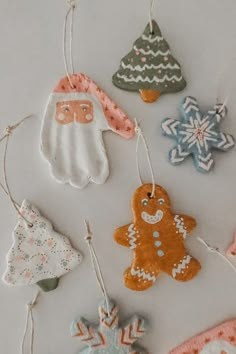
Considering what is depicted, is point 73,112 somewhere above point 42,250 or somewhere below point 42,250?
above

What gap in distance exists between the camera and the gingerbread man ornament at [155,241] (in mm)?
760

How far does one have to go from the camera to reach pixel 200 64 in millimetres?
842

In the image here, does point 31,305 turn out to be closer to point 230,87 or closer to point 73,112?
point 73,112

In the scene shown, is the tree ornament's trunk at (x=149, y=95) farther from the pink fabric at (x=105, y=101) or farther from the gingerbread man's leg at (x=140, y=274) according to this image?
the gingerbread man's leg at (x=140, y=274)

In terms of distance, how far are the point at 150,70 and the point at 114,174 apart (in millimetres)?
173

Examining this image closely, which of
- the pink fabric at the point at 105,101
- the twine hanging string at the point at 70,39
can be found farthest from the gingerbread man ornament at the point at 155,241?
the twine hanging string at the point at 70,39

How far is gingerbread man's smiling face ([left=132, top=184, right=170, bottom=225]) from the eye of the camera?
771 mm

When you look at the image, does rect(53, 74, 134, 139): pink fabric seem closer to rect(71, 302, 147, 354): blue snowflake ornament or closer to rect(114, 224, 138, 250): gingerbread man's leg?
rect(114, 224, 138, 250): gingerbread man's leg

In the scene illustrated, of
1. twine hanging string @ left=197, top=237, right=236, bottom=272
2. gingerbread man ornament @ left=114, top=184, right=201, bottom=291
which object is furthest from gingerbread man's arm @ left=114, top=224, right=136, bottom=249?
twine hanging string @ left=197, top=237, right=236, bottom=272

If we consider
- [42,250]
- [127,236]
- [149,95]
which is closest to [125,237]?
[127,236]

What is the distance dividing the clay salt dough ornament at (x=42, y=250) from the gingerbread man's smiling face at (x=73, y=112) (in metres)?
0.15

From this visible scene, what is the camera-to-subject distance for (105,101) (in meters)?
0.81

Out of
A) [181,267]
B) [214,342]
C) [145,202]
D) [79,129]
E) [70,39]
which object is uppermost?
[70,39]

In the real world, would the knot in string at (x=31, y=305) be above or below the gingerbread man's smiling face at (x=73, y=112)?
below
